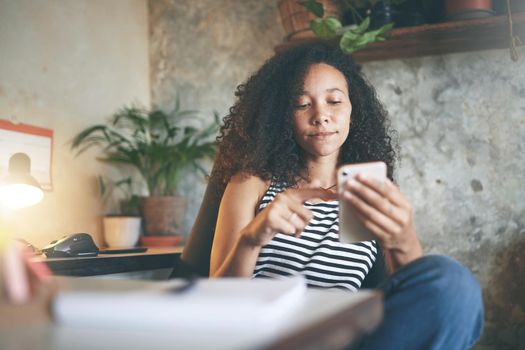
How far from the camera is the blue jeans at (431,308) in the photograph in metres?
0.90

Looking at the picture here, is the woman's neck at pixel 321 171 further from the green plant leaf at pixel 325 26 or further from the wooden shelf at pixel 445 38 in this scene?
the wooden shelf at pixel 445 38

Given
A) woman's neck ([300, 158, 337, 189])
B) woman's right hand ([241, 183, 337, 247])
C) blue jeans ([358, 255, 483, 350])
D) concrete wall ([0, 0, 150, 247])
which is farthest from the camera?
concrete wall ([0, 0, 150, 247])

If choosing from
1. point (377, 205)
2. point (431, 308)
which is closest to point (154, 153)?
point (377, 205)

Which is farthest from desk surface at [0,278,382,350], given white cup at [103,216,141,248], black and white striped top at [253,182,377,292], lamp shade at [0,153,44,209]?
white cup at [103,216,141,248]

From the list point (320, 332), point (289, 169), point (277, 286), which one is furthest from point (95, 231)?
point (320, 332)

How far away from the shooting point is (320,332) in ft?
1.68

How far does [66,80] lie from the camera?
86.0 inches

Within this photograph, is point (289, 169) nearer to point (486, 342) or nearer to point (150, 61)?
point (486, 342)

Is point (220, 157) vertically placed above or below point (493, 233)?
above

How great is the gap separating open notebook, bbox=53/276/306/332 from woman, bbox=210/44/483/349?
382 mm

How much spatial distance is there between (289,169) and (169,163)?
3.35 ft

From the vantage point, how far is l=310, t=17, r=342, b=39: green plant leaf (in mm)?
2041

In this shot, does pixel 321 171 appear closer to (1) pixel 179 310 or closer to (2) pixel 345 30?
(2) pixel 345 30

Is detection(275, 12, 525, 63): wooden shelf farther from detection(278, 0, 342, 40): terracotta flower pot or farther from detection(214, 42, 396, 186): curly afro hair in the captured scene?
detection(214, 42, 396, 186): curly afro hair
